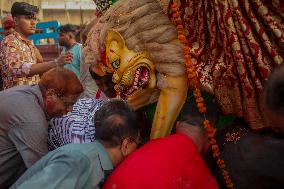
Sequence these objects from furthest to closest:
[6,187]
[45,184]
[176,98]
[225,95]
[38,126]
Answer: [6,187] → [38,126] → [176,98] → [225,95] → [45,184]

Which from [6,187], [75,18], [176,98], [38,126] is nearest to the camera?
[176,98]

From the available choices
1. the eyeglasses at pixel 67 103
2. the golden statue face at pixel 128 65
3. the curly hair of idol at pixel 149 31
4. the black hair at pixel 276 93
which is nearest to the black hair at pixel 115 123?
the golden statue face at pixel 128 65

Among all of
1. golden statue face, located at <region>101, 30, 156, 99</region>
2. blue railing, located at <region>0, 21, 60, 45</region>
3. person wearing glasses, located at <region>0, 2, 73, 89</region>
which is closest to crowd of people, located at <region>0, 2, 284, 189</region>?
golden statue face, located at <region>101, 30, 156, 99</region>

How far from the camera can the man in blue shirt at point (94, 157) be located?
1720 mm

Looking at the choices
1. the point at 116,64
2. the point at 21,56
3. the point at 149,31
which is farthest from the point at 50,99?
the point at 21,56

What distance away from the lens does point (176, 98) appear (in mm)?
1995

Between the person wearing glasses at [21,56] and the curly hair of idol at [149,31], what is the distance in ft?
5.64

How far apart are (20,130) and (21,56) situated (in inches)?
74.1

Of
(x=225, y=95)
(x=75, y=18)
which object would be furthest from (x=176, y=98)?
(x=75, y=18)

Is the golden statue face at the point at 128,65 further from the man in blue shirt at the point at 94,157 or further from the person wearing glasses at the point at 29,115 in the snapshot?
the person wearing glasses at the point at 29,115

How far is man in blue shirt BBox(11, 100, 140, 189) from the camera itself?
5.64 ft

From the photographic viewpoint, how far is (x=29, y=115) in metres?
2.28

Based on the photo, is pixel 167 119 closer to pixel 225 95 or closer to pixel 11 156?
pixel 225 95

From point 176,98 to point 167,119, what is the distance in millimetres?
125
